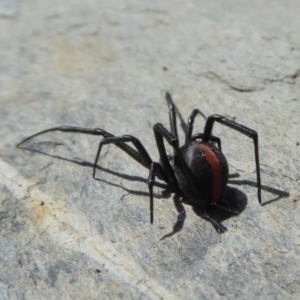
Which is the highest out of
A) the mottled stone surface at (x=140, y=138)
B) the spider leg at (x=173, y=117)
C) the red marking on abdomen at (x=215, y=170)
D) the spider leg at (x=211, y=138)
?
the red marking on abdomen at (x=215, y=170)

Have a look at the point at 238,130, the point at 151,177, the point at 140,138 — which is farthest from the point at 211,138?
the point at 140,138

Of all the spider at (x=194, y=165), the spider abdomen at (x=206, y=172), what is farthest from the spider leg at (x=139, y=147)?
the spider abdomen at (x=206, y=172)

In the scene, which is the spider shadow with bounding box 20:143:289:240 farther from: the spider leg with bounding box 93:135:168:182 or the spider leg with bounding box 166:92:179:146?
the spider leg with bounding box 166:92:179:146

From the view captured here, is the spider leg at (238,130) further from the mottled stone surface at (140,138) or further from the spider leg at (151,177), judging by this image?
the spider leg at (151,177)

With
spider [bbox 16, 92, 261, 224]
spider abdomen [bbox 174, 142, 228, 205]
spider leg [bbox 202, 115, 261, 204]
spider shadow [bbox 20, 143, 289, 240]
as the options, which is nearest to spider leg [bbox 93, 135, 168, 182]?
spider [bbox 16, 92, 261, 224]

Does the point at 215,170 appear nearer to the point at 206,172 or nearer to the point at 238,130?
the point at 206,172

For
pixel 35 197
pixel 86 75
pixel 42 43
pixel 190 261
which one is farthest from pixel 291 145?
pixel 42 43

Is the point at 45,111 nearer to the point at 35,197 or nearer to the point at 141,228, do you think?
the point at 35,197

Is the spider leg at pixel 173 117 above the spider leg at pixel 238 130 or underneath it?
underneath

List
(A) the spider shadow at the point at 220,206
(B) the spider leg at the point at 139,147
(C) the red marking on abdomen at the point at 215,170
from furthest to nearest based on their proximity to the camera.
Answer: (B) the spider leg at the point at 139,147 < (A) the spider shadow at the point at 220,206 < (C) the red marking on abdomen at the point at 215,170
